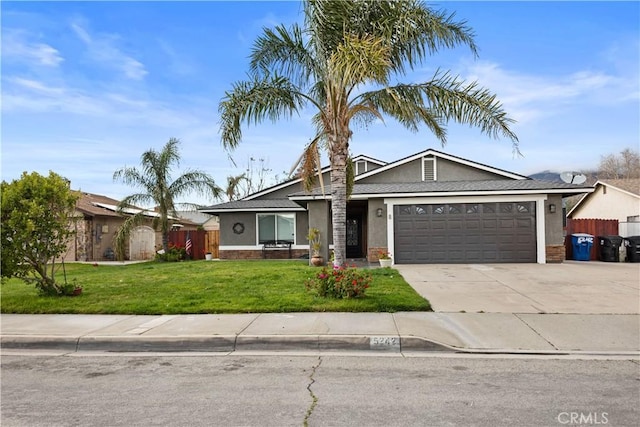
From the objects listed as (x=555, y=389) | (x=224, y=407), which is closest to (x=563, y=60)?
(x=555, y=389)

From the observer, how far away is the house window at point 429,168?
20234 mm

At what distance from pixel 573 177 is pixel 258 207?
546 inches

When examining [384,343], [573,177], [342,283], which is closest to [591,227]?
[573,177]

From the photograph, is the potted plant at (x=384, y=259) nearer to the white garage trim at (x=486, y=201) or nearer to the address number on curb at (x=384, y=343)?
the white garage trim at (x=486, y=201)

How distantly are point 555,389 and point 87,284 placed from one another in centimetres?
1131

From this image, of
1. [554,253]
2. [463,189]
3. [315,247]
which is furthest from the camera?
[315,247]

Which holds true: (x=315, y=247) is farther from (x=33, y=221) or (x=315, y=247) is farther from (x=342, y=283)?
(x=33, y=221)

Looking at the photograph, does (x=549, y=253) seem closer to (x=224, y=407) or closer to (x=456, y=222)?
(x=456, y=222)

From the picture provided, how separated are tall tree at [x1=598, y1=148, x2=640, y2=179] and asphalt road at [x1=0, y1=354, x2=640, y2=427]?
48.4 m

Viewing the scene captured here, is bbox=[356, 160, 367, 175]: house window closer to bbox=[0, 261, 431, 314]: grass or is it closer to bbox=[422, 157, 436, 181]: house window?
bbox=[422, 157, 436, 181]: house window

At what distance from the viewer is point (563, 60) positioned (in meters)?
12.5

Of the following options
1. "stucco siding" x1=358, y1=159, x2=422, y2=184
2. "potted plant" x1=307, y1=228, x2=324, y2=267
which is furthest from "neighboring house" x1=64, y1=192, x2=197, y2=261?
"stucco siding" x1=358, y1=159, x2=422, y2=184

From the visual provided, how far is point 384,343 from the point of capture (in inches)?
251

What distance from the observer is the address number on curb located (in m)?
6.36
